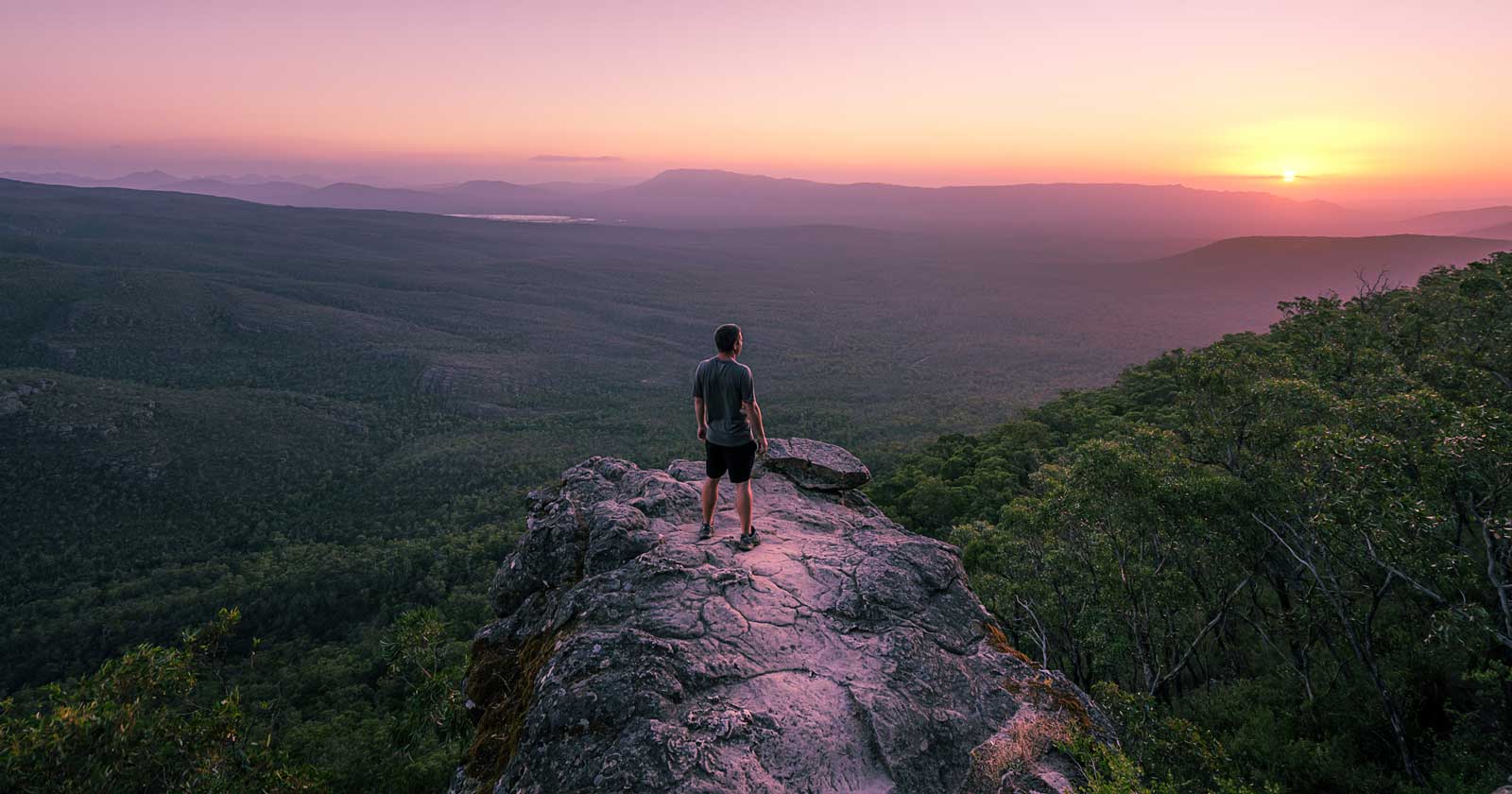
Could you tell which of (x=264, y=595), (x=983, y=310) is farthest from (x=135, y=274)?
(x=983, y=310)

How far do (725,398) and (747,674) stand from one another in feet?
10.9

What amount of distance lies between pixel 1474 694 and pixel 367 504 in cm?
5604

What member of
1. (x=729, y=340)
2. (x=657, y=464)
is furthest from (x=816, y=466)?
(x=657, y=464)

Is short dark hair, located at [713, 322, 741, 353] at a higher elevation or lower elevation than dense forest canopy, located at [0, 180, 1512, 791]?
higher

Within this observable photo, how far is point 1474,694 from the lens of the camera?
404 inches

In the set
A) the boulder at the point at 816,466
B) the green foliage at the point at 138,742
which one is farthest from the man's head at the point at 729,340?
the green foliage at the point at 138,742

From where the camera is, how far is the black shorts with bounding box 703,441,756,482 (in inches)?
317

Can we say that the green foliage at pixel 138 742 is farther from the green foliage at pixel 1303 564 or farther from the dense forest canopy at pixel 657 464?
the green foliage at pixel 1303 564

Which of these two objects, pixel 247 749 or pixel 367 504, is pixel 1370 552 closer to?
pixel 247 749

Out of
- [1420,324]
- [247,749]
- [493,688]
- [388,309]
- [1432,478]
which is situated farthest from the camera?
[388,309]

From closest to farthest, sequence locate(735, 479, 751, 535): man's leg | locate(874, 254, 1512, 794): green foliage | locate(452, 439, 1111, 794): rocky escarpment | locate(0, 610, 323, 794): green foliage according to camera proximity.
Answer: locate(452, 439, 1111, 794): rocky escarpment → locate(0, 610, 323, 794): green foliage → locate(735, 479, 751, 535): man's leg → locate(874, 254, 1512, 794): green foliage

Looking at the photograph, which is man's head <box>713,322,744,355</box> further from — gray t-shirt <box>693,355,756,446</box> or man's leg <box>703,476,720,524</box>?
man's leg <box>703,476,720,524</box>

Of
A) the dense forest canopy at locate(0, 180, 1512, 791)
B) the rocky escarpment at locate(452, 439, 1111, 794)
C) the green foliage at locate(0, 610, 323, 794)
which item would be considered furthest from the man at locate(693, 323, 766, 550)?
the green foliage at locate(0, 610, 323, 794)

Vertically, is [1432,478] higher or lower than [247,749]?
higher
